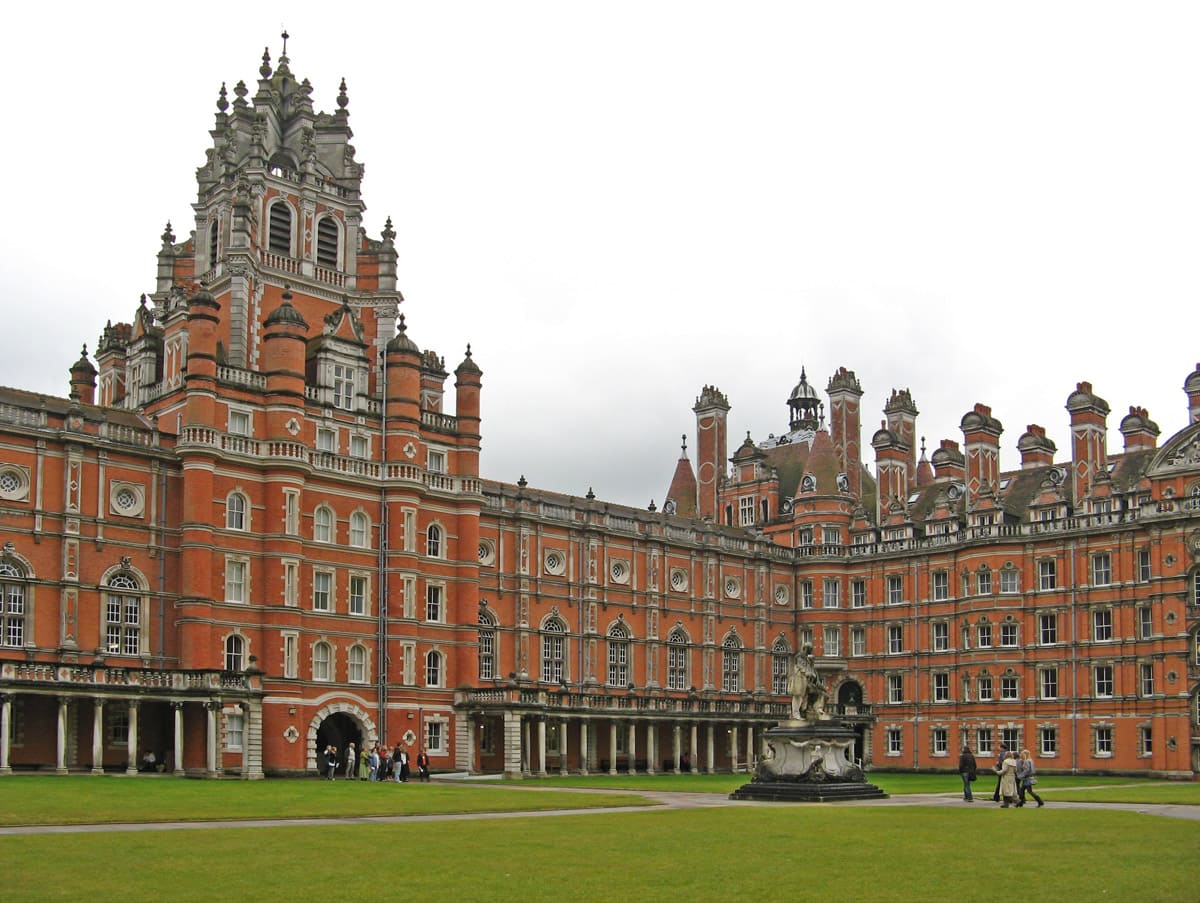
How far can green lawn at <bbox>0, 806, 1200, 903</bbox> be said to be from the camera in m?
19.5

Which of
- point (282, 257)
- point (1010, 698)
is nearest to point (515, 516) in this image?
point (282, 257)

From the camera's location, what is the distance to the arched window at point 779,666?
91.2 metres

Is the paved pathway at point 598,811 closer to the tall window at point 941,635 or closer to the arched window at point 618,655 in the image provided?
the arched window at point 618,655

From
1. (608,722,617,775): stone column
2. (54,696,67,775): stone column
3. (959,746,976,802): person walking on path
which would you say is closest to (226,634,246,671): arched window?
(54,696,67,775): stone column

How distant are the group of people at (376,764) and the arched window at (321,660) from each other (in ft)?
10.4

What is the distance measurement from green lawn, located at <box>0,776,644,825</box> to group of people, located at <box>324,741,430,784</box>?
553cm

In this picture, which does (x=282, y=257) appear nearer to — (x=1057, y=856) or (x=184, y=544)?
(x=184, y=544)

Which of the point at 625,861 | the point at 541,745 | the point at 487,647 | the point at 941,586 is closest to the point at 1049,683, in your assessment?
the point at 941,586

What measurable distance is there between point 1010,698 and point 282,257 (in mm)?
47934

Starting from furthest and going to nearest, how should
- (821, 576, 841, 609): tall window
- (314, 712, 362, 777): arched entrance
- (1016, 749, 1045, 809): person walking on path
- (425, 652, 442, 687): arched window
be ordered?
(821, 576, 841, 609): tall window
(425, 652, 442, 687): arched window
(314, 712, 362, 777): arched entrance
(1016, 749, 1045, 809): person walking on path

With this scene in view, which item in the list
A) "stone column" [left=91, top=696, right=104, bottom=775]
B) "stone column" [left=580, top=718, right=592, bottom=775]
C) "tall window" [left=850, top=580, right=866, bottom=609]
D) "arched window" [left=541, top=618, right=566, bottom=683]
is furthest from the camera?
"tall window" [left=850, top=580, right=866, bottom=609]

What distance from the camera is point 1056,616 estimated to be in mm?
82312

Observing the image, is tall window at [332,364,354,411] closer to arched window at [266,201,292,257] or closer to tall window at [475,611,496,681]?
arched window at [266,201,292,257]

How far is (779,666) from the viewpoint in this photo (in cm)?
9200
